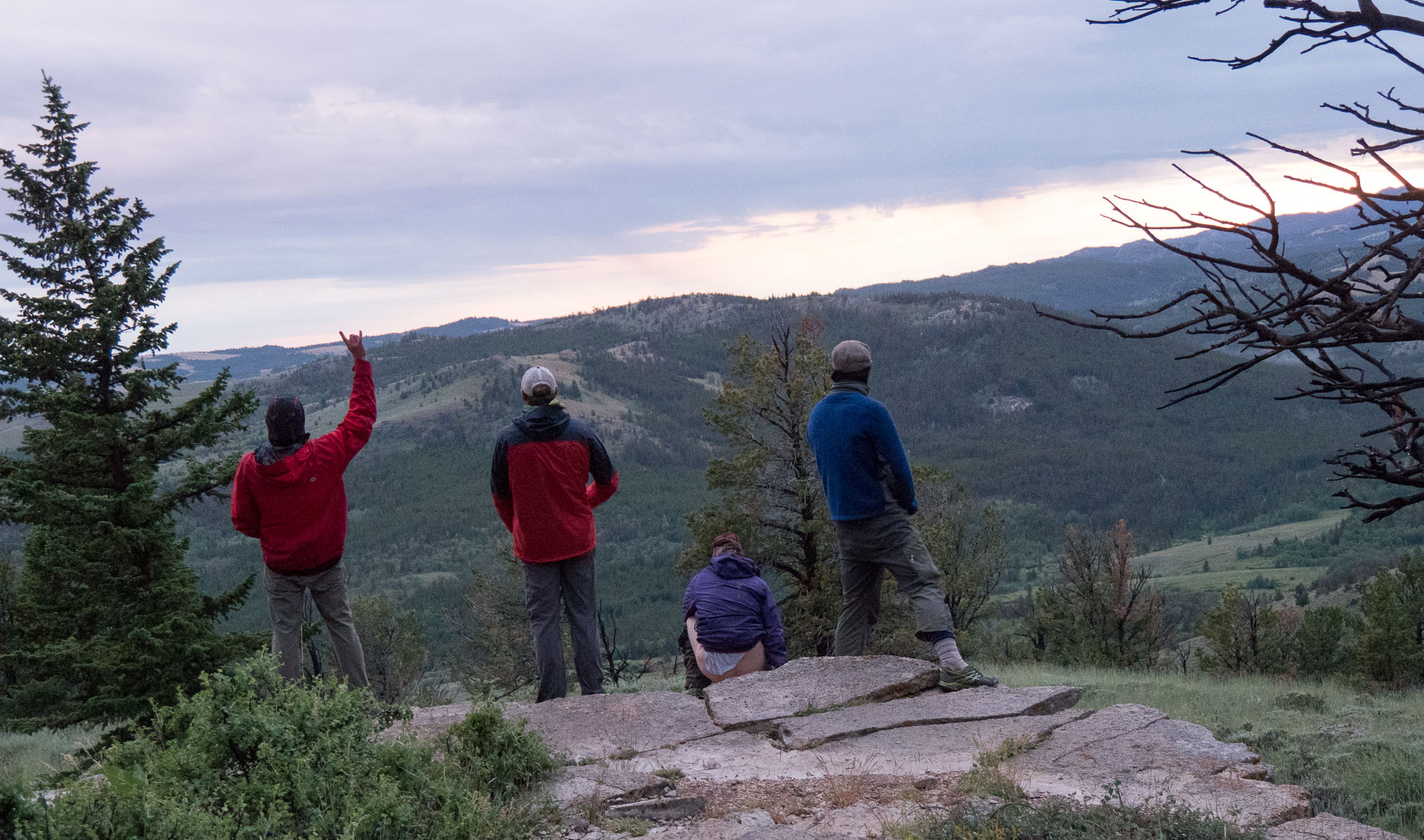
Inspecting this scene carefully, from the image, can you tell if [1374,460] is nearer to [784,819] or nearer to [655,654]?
[784,819]

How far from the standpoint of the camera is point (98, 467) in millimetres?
7984

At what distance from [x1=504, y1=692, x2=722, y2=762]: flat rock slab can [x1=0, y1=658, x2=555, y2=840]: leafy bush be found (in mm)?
976

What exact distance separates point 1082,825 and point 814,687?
7.65 feet

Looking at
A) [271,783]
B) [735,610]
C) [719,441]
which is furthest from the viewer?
[719,441]

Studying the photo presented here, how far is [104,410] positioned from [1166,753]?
8684 mm

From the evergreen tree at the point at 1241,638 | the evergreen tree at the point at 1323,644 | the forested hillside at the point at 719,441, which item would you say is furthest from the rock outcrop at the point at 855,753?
the forested hillside at the point at 719,441

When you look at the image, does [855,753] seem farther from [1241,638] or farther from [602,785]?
[1241,638]

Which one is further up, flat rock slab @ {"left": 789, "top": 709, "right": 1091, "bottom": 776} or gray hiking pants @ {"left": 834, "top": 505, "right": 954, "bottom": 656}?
gray hiking pants @ {"left": 834, "top": 505, "right": 954, "bottom": 656}

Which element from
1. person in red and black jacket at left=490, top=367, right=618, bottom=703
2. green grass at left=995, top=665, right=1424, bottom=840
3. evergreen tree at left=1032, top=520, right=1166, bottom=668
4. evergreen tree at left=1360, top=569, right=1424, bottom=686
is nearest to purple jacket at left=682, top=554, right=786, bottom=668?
person in red and black jacket at left=490, top=367, right=618, bottom=703

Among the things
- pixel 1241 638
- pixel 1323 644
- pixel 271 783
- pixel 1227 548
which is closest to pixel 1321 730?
pixel 271 783

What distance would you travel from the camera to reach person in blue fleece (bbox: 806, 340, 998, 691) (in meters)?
5.42

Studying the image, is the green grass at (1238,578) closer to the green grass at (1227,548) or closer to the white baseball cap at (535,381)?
the green grass at (1227,548)

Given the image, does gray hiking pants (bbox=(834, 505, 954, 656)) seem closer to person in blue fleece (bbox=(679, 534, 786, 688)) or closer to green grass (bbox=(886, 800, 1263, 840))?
person in blue fleece (bbox=(679, 534, 786, 688))

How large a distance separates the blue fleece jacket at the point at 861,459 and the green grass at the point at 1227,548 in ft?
291
